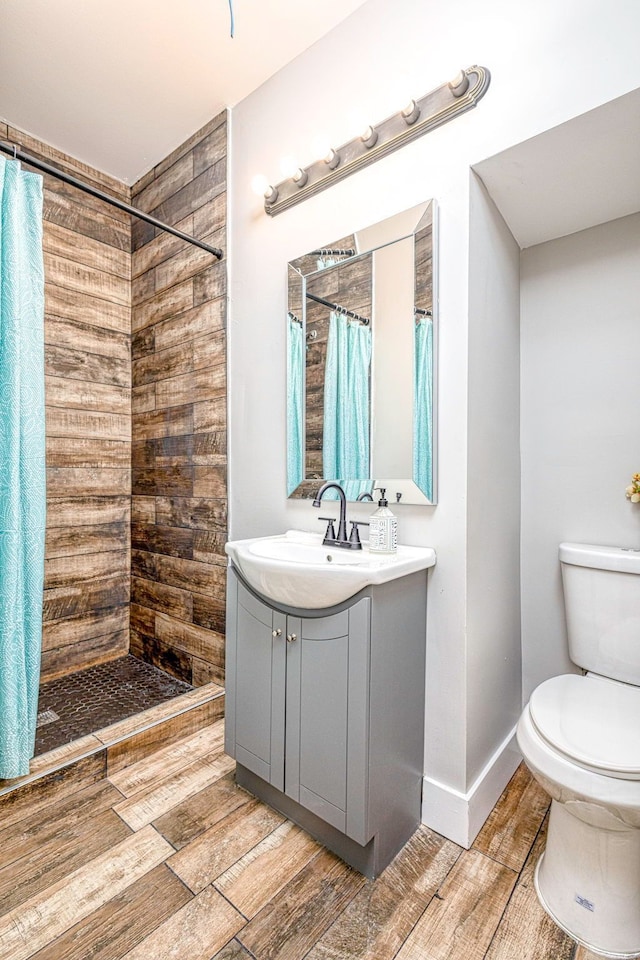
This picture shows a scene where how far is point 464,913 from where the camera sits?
1136mm

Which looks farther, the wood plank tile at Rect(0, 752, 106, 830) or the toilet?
the wood plank tile at Rect(0, 752, 106, 830)

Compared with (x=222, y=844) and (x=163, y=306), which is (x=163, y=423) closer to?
(x=163, y=306)

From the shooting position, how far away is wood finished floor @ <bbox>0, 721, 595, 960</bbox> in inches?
41.6

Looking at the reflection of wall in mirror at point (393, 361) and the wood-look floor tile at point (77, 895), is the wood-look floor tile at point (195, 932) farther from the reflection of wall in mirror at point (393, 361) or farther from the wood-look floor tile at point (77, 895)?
the reflection of wall in mirror at point (393, 361)

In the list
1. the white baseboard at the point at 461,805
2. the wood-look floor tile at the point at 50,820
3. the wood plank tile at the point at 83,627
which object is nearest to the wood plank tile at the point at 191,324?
the wood plank tile at the point at 83,627

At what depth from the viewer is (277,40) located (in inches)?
69.3

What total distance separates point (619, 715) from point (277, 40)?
96.7 inches

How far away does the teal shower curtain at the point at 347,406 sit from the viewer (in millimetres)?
1627

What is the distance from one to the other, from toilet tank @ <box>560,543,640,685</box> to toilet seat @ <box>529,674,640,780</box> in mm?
73

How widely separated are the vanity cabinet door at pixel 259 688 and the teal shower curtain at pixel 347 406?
509 mm

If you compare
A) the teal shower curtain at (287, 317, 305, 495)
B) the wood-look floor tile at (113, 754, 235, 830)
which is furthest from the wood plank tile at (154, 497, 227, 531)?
the wood-look floor tile at (113, 754, 235, 830)

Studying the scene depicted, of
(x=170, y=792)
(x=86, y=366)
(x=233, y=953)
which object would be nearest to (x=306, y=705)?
(x=233, y=953)

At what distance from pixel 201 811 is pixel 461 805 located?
0.78 metres

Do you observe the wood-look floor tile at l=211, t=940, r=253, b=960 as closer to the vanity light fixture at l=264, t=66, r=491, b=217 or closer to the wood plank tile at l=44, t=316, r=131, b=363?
the vanity light fixture at l=264, t=66, r=491, b=217
